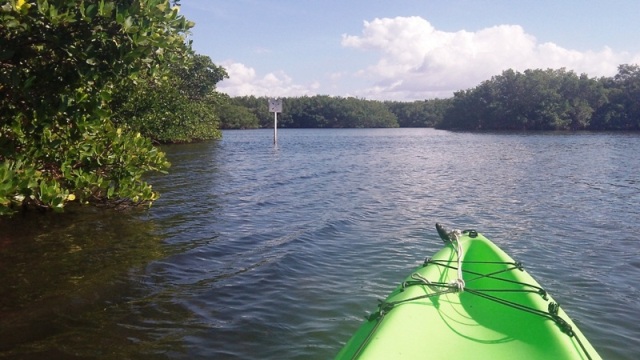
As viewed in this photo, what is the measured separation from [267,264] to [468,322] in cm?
405

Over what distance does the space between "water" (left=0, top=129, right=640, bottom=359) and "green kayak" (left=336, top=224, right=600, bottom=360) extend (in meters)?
1.12

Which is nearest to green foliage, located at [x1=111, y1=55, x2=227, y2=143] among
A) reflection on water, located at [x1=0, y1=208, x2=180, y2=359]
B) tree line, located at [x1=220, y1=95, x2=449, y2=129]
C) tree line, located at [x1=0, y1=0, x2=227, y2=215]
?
tree line, located at [x1=0, y1=0, x2=227, y2=215]

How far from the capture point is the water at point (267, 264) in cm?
507

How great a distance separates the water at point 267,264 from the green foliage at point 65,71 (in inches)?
50.0

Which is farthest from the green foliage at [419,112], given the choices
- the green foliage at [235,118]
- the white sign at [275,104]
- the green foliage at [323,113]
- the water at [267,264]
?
the water at [267,264]

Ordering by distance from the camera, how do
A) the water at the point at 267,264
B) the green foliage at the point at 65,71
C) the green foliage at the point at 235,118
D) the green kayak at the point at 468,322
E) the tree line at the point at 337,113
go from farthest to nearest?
the tree line at the point at 337,113 → the green foliage at the point at 235,118 → the green foliage at the point at 65,71 → the water at the point at 267,264 → the green kayak at the point at 468,322

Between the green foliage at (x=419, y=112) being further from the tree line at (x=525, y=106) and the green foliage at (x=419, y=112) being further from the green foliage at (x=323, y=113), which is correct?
the tree line at (x=525, y=106)

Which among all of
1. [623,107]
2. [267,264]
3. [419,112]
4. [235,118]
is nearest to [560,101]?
[623,107]

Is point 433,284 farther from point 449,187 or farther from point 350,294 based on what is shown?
point 449,187

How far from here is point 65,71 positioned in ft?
20.7

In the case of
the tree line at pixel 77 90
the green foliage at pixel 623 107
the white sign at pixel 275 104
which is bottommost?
the tree line at pixel 77 90

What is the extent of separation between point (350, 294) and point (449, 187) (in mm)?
11597

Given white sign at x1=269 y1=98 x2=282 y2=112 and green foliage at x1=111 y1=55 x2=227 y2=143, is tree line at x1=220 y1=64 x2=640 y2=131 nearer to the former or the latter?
green foliage at x1=111 y1=55 x2=227 y2=143

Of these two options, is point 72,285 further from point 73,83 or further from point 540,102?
point 540,102
